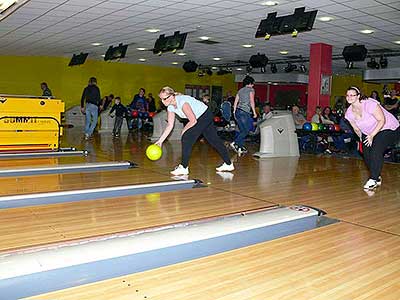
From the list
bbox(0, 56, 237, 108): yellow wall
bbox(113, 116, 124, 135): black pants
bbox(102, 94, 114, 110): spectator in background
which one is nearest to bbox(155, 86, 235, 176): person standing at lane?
bbox(113, 116, 124, 135): black pants

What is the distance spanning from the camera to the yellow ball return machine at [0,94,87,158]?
19.9ft

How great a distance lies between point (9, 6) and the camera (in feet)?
21.2

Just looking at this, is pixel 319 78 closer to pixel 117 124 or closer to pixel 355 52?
pixel 355 52

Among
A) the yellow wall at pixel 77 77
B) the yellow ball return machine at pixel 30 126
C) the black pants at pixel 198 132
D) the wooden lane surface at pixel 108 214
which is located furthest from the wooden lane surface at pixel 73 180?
the yellow wall at pixel 77 77

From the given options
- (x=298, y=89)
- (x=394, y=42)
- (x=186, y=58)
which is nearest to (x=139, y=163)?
Result: (x=394, y=42)

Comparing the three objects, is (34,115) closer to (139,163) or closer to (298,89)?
(139,163)

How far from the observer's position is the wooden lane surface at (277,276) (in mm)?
1824

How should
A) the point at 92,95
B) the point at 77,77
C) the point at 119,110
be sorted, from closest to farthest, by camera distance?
the point at 92,95, the point at 119,110, the point at 77,77

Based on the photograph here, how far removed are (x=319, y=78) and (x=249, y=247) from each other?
7.80 meters

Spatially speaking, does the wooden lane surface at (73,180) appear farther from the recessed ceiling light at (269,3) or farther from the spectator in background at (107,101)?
the spectator in background at (107,101)

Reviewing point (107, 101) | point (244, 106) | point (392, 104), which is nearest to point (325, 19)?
point (244, 106)

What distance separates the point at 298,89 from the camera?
20156mm

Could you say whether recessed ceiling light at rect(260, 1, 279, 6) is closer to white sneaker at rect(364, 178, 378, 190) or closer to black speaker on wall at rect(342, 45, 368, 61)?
white sneaker at rect(364, 178, 378, 190)

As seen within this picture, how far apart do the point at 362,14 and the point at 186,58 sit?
8022 millimetres
